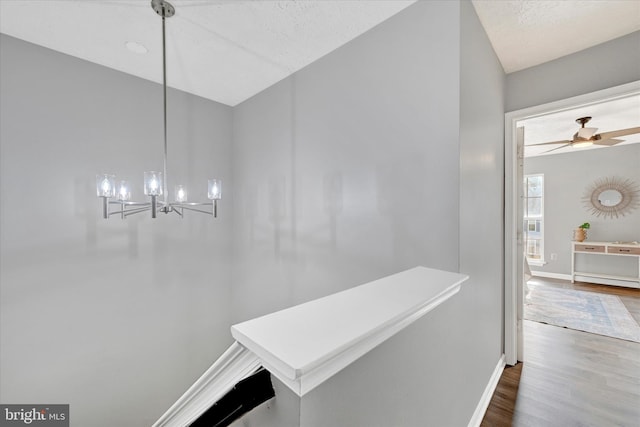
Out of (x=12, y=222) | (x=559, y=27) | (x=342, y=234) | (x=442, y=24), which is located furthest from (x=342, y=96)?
(x=12, y=222)

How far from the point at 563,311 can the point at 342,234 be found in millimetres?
3859

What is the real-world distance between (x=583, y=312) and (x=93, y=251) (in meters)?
5.77

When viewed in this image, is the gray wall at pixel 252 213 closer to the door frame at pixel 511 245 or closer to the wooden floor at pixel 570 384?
the door frame at pixel 511 245

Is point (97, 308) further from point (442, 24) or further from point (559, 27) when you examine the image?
point (559, 27)

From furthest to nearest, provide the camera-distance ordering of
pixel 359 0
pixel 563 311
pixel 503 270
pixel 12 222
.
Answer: pixel 563 311 < pixel 503 270 < pixel 12 222 < pixel 359 0

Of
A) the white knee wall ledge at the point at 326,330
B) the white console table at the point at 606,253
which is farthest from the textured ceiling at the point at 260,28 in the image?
the white console table at the point at 606,253

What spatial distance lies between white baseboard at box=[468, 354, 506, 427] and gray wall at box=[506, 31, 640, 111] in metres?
2.25

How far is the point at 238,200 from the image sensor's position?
3.04 meters

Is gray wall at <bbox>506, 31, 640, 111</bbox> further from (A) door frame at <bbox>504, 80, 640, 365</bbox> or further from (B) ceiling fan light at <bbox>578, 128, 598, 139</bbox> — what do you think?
(B) ceiling fan light at <bbox>578, 128, 598, 139</bbox>

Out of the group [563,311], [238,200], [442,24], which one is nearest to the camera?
[442,24]

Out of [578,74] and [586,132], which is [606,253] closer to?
[586,132]

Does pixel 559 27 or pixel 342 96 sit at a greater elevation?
pixel 559 27

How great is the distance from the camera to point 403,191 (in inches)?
62.5

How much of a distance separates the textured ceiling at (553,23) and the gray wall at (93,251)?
2.67m
